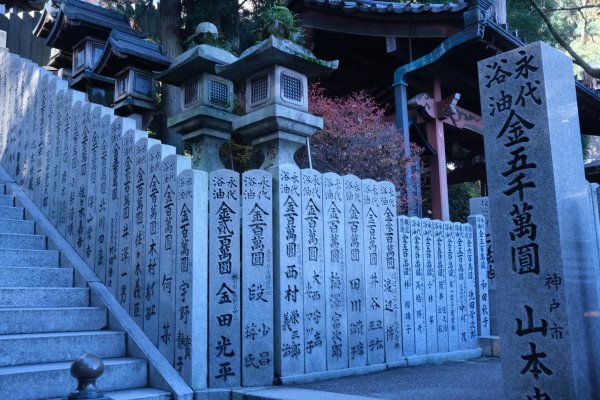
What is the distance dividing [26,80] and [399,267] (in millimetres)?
6222

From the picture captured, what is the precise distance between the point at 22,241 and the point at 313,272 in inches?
136

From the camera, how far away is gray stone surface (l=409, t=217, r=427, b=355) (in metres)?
6.56

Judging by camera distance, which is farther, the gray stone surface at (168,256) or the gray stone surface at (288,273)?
the gray stone surface at (288,273)

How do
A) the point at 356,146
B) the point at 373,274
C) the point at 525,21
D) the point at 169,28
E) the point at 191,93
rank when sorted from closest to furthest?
1. the point at 373,274
2. the point at 191,93
3. the point at 356,146
4. the point at 169,28
5. the point at 525,21

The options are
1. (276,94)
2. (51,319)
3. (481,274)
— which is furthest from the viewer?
(481,274)

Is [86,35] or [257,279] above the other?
[86,35]

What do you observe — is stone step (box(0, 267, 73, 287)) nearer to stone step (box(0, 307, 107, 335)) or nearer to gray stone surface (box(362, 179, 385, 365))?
stone step (box(0, 307, 107, 335))

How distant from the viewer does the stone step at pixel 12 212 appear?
6.85 m

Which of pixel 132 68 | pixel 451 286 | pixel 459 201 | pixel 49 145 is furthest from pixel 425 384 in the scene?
pixel 459 201

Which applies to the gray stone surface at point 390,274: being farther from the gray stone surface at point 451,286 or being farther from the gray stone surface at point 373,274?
the gray stone surface at point 451,286

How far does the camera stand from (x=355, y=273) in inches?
227

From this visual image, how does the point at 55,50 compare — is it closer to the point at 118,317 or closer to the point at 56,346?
the point at 118,317

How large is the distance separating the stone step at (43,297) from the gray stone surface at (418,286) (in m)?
3.78

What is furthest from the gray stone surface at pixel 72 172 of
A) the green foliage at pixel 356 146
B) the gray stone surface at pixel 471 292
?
the gray stone surface at pixel 471 292
